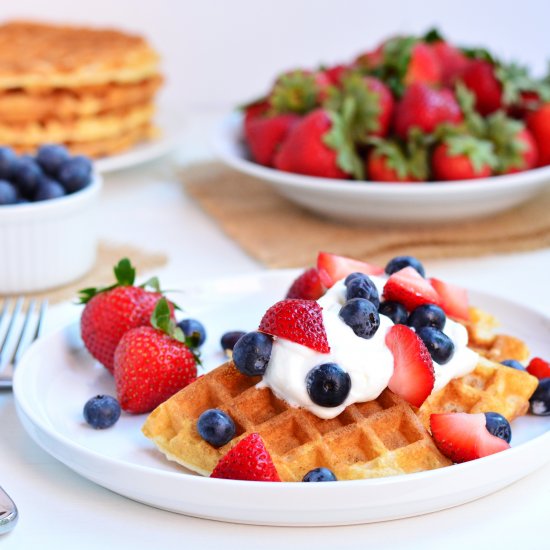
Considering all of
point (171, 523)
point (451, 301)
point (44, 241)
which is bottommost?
point (44, 241)

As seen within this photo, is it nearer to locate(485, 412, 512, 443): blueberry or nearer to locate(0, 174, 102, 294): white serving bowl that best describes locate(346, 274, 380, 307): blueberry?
locate(485, 412, 512, 443): blueberry

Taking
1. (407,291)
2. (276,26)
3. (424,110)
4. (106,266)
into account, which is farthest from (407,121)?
(276,26)

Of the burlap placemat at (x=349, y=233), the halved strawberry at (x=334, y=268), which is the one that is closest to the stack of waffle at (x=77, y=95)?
the burlap placemat at (x=349, y=233)

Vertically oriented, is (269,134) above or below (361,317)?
below

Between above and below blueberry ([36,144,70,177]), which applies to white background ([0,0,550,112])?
below

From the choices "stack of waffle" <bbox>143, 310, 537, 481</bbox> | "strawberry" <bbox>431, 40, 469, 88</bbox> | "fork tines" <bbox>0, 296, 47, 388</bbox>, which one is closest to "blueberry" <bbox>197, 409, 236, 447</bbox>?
"stack of waffle" <bbox>143, 310, 537, 481</bbox>

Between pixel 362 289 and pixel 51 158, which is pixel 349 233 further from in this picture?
pixel 362 289
